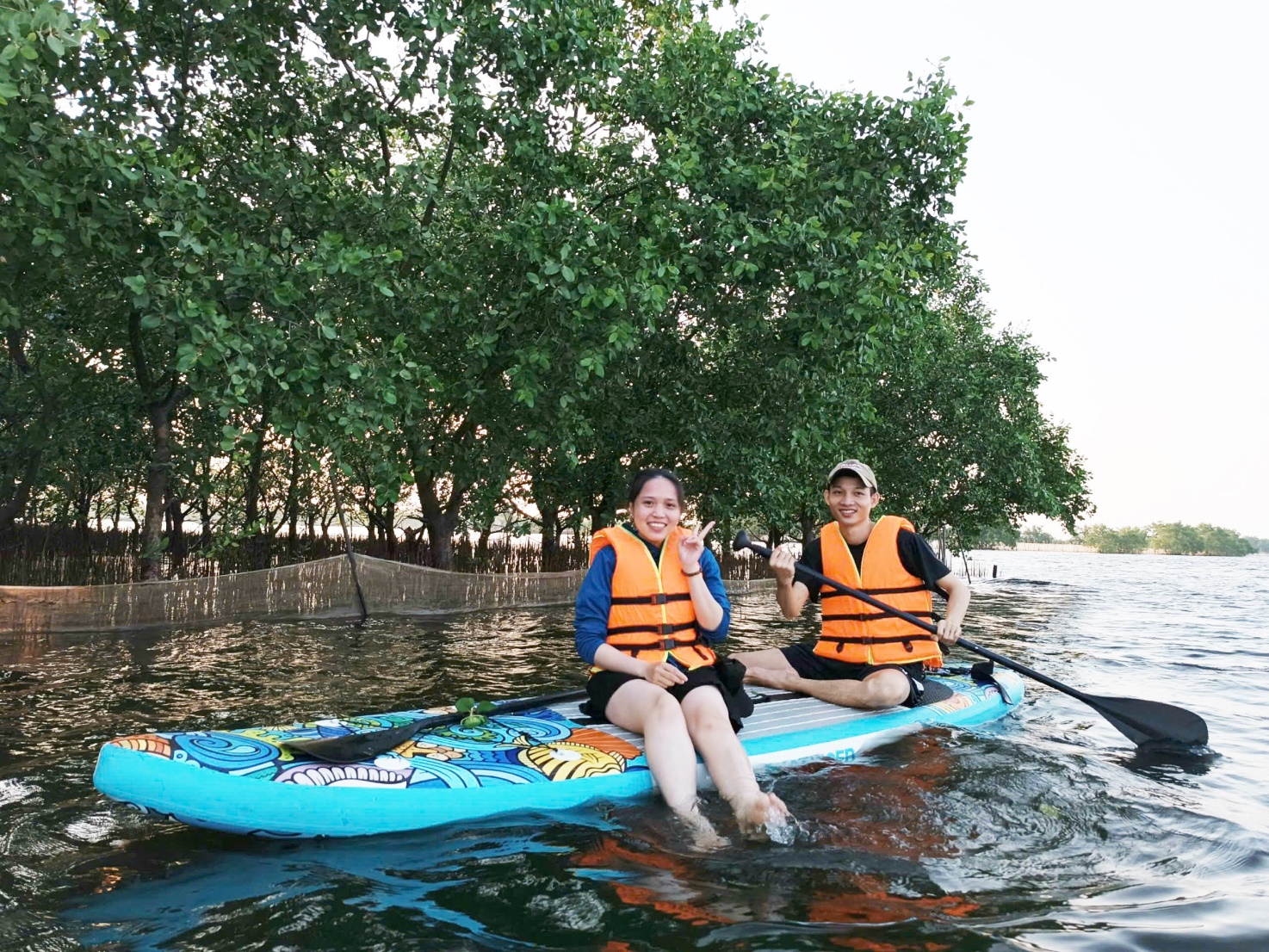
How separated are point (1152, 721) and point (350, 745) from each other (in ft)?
16.0

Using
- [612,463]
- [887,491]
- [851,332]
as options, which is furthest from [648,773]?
[887,491]

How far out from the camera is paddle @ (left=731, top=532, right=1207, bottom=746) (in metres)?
5.47

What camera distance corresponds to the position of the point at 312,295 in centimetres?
852

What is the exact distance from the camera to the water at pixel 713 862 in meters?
2.95

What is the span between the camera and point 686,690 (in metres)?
4.36

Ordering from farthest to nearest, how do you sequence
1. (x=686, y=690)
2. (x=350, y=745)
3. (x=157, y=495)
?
(x=157, y=495) < (x=686, y=690) < (x=350, y=745)

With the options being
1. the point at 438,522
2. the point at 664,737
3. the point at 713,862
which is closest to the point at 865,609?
the point at 664,737

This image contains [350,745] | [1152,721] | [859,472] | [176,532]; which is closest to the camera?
[350,745]

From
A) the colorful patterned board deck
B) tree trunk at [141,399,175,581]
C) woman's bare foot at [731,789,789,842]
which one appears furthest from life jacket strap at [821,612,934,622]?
tree trunk at [141,399,175,581]

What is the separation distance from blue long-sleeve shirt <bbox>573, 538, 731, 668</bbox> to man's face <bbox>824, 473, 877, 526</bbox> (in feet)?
3.69

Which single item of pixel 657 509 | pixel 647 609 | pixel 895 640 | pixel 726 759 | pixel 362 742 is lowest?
pixel 726 759

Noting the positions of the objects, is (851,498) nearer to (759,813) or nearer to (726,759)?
(726,759)

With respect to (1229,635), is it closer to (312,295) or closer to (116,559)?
(312,295)

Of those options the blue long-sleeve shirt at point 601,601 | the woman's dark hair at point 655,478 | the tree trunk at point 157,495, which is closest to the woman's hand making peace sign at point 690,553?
the blue long-sleeve shirt at point 601,601
